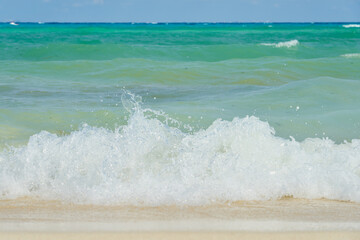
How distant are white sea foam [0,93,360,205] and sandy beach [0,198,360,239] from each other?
0.12 m

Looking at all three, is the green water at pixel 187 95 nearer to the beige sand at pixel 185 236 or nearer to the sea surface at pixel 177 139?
the sea surface at pixel 177 139

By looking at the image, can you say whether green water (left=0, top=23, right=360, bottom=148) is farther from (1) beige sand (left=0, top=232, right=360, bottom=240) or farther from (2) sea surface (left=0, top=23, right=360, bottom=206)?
(1) beige sand (left=0, top=232, right=360, bottom=240)

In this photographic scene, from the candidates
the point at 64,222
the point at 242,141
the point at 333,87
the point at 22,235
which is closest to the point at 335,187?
the point at 242,141

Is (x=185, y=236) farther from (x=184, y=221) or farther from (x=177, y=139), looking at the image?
(x=177, y=139)

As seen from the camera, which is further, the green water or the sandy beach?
the green water

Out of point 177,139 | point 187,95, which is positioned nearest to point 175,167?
point 177,139

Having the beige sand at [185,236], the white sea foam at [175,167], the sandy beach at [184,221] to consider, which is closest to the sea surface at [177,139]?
the white sea foam at [175,167]

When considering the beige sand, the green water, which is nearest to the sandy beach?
the beige sand

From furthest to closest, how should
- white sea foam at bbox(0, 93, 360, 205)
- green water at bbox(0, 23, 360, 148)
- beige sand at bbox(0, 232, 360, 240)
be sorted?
green water at bbox(0, 23, 360, 148) < white sea foam at bbox(0, 93, 360, 205) < beige sand at bbox(0, 232, 360, 240)

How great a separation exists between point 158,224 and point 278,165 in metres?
1.38

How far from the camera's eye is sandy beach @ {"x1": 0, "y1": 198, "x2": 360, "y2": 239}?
2.94 metres

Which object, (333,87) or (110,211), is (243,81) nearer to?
(333,87)

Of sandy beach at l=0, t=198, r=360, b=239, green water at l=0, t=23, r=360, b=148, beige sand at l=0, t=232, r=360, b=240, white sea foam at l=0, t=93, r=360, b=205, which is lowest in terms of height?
beige sand at l=0, t=232, r=360, b=240

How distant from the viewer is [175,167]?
406cm
